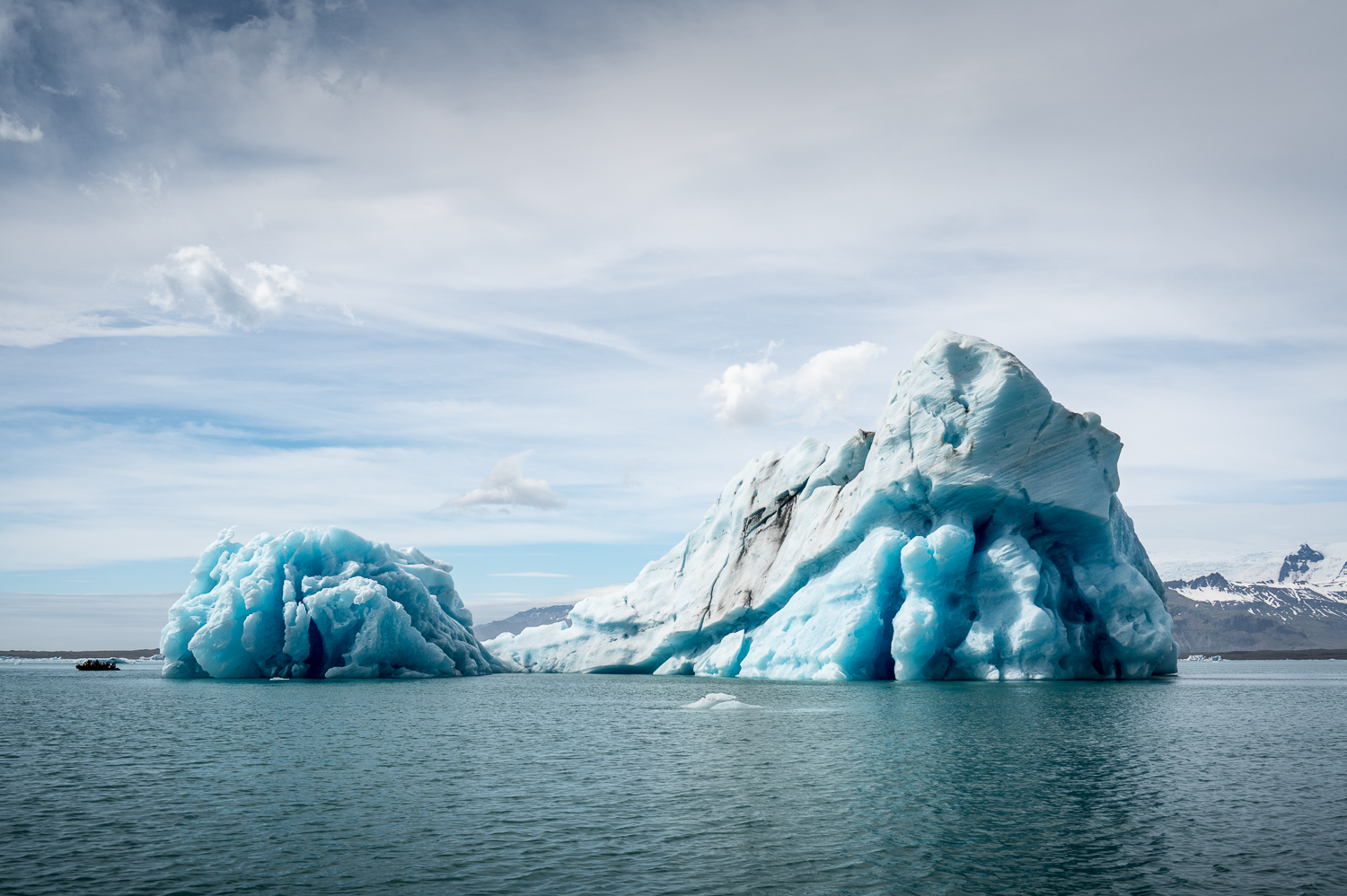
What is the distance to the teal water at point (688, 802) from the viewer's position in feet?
33.3

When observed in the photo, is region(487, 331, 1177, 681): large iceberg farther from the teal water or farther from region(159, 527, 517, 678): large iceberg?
region(159, 527, 517, 678): large iceberg

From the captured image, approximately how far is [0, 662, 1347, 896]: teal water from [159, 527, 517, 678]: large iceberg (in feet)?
53.7

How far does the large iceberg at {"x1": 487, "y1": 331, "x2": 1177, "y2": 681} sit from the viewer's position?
38.0 m

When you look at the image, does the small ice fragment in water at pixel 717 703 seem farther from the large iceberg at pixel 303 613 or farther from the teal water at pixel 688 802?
the large iceberg at pixel 303 613

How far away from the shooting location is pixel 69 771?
57.0ft

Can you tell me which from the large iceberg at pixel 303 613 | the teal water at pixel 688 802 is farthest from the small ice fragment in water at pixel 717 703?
the large iceberg at pixel 303 613

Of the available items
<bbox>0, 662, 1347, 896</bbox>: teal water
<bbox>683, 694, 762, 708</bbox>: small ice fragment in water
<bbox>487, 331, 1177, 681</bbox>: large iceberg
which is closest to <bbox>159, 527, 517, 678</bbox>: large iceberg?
<bbox>0, 662, 1347, 896</bbox>: teal water

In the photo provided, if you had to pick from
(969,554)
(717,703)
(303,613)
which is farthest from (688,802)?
(303,613)

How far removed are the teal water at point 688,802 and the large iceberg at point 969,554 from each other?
10.4 m

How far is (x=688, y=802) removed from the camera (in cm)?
1427

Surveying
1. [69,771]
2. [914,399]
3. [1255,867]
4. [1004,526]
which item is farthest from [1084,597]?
[69,771]

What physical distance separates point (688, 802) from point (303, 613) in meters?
35.0

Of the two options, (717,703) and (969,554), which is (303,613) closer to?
(717,703)

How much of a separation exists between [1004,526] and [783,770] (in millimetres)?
26296
